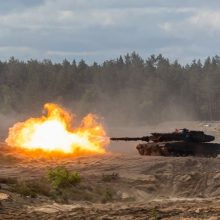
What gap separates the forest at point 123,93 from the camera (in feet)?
368

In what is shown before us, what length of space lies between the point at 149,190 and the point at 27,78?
111647 millimetres

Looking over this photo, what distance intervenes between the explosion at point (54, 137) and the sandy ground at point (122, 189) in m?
3.04

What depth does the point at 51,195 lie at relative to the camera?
788 inches

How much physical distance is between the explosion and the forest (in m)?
68.3

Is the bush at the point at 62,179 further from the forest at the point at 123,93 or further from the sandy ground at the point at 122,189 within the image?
the forest at the point at 123,93

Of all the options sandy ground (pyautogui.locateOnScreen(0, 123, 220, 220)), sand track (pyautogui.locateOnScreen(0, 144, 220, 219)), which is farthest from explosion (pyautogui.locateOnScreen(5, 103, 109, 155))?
sand track (pyautogui.locateOnScreen(0, 144, 220, 219))

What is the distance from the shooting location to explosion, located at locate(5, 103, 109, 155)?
1404 inches

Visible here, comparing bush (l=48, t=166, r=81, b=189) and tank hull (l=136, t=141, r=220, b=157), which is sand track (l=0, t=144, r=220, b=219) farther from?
tank hull (l=136, t=141, r=220, b=157)

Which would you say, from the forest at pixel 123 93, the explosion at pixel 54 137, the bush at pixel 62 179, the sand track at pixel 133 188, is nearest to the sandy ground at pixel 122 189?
the sand track at pixel 133 188

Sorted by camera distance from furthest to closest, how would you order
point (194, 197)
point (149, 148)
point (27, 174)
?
point (149, 148) < point (27, 174) < point (194, 197)

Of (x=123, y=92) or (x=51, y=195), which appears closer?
(x=51, y=195)

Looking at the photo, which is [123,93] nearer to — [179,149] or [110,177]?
[179,149]

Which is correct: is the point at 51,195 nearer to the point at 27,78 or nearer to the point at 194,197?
the point at 194,197

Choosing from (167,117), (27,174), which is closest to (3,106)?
(167,117)
